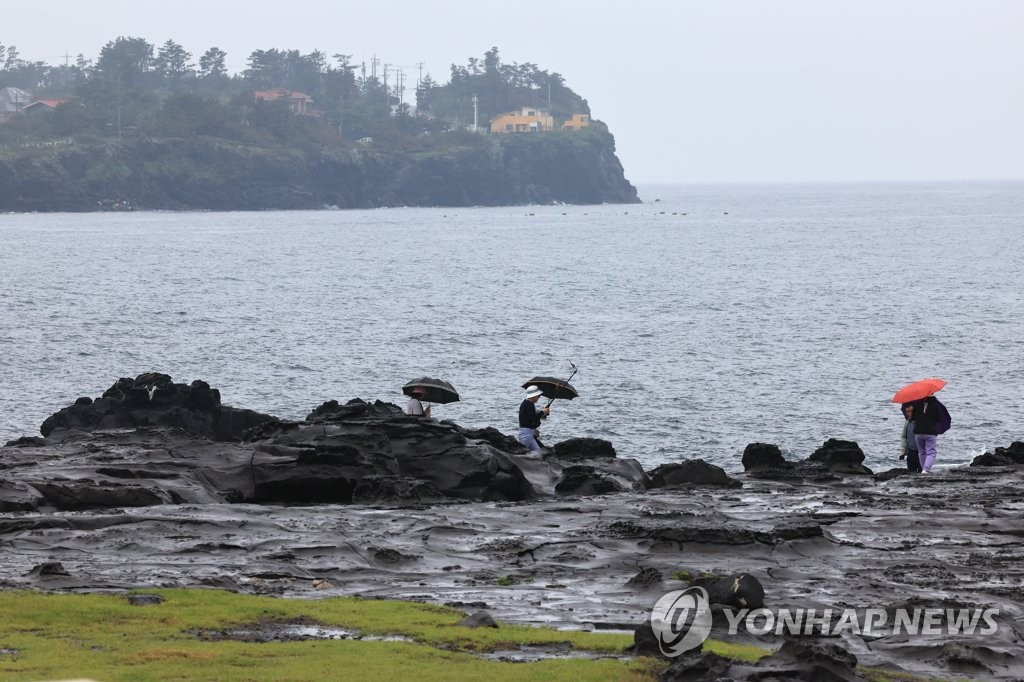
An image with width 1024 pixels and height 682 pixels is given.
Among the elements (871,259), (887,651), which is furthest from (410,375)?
(871,259)

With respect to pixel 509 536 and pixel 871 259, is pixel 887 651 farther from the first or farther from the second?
pixel 871 259

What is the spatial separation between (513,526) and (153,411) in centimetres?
1425

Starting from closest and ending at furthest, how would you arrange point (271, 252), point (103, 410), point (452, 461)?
point (452, 461) → point (103, 410) → point (271, 252)

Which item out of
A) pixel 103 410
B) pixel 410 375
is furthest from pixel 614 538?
pixel 410 375

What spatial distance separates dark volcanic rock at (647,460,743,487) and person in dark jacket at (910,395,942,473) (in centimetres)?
419

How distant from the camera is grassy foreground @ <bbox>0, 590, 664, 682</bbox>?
12320 millimetres

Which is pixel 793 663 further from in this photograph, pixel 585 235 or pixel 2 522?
pixel 585 235

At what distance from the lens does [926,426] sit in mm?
28547

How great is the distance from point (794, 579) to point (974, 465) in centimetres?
1420

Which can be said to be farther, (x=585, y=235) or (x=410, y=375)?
(x=585, y=235)

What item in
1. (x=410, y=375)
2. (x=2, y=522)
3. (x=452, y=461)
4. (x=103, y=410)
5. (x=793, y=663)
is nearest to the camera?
(x=793, y=663)

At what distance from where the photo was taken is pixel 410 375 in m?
57.4

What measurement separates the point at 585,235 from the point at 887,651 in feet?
545

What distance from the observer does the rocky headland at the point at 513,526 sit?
16062 millimetres
